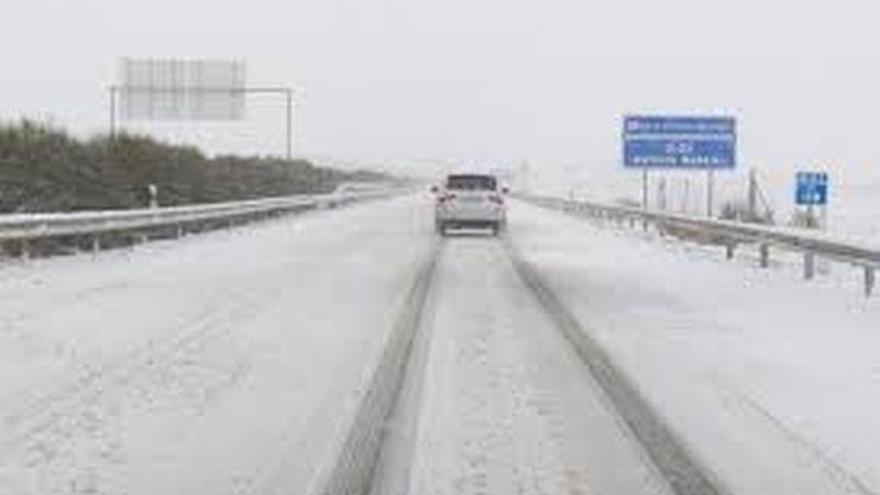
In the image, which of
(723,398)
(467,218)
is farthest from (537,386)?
(467,218)

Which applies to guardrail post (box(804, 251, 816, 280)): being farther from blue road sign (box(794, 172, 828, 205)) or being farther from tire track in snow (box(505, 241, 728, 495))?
tire track in snow (box(505, 241, 728, 495))

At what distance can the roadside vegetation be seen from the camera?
41.2 m

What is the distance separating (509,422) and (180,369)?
12.8 ft

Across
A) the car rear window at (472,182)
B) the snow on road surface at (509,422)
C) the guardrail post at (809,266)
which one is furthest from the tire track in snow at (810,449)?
the car rear window at (472,182)

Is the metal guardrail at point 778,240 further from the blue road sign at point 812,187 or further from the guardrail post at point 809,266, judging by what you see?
the blue road sign at point 812,187

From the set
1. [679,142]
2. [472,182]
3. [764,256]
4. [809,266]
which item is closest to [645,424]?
[809,266]

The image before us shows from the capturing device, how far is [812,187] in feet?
115

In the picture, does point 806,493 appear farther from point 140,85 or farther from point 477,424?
point 140,85

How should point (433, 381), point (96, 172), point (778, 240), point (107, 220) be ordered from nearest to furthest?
point (433, 381)
point (778, 240)
point (107, 220)
point (96, 172)

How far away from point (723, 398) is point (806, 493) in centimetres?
402

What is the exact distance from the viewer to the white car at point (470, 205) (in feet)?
167

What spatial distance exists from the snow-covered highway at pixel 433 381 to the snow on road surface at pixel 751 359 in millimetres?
40

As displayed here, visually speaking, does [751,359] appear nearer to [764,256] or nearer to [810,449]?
[810,449]

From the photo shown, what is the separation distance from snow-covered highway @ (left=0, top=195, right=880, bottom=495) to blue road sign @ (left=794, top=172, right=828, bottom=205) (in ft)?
21.6
